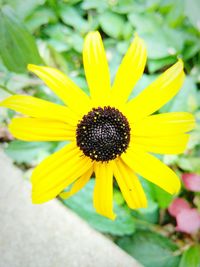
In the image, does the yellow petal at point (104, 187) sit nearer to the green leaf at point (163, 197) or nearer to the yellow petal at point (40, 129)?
the yellow petal at point (40, 129)

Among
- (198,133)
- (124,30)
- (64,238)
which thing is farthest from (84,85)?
(64,238)

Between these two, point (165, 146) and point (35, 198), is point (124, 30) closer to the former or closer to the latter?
point (165, 146)

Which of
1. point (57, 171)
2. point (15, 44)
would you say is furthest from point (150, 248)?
point (15, 44)

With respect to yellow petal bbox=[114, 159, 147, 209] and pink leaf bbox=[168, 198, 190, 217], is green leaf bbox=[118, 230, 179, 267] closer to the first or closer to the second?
pink leaf bbox=[168, 198, 190, 217]

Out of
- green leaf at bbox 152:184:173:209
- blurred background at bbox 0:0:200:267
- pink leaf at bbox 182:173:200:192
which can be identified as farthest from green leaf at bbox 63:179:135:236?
pink leaf at bbox 182:173:200:192

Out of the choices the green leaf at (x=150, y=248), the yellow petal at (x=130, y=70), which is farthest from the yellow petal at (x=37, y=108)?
the green leaf at (x=150, y=248)

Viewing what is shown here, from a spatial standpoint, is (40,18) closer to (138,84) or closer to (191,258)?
(138,84)
